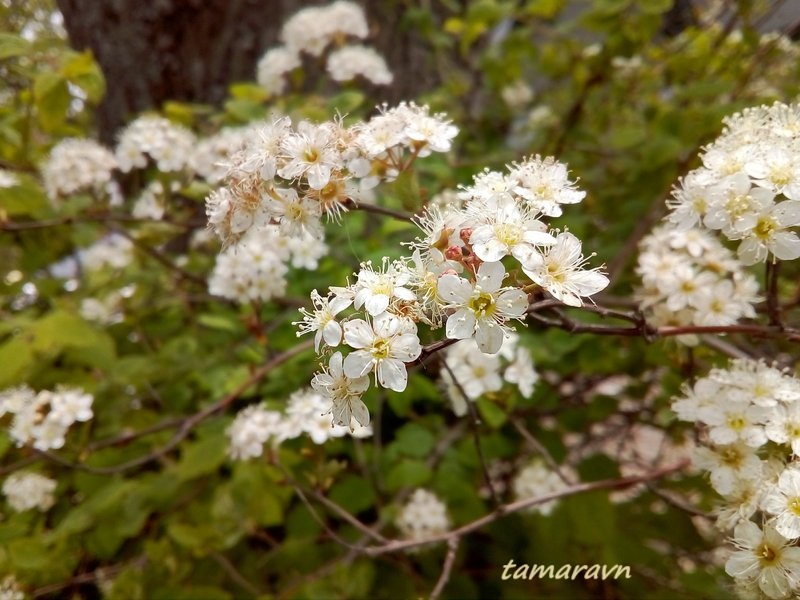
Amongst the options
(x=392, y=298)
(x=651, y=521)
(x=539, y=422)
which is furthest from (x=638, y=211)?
(x=392, y=298)

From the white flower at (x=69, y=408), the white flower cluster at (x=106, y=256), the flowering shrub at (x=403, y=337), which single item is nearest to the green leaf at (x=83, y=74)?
the flowering shrub at (x=403, y=337)

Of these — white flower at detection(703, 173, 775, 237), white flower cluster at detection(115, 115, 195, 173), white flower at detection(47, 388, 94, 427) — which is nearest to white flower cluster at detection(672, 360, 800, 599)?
white flower at detection(703, 173, 775, 237)

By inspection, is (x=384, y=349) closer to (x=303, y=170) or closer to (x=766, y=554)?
(x=303, y=170)

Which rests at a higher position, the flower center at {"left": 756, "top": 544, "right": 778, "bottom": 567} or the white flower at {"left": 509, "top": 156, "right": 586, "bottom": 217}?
the white flower at {"left": 509, "top": 156, "right": 586, "bottom": 217}

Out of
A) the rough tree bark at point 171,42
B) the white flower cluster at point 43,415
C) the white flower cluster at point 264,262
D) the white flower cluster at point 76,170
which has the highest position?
the rough tree bark at point 171,42

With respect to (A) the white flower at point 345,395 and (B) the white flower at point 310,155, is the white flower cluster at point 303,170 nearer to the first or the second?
(B) the white flower at point 310,155

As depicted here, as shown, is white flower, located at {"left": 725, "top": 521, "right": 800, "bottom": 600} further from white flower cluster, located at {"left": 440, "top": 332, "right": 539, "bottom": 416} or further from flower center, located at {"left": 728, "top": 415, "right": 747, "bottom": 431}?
white flower cluster, located at {"left": 440, "top": 332, "right": 539, "bottom": 416}

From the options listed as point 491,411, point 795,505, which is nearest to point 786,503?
point 795,505
